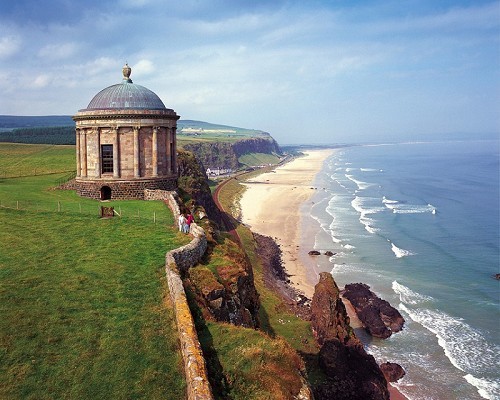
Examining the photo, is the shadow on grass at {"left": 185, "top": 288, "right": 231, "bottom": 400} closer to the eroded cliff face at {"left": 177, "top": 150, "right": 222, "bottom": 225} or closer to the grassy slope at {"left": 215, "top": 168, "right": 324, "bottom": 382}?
the grassy slope at {"left": 215, "top": 168, "right": 324, "bottom": 382}

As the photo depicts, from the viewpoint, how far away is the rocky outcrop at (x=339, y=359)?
27156 millimetres

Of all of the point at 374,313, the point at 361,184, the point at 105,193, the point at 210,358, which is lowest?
the point at 374,313

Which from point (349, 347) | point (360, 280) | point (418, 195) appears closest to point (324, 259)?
point (360, 280)

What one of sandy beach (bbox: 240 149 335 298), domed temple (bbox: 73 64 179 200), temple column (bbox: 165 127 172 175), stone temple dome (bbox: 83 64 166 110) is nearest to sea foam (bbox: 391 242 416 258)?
sandy beach (bbox: 240 149 335 298)

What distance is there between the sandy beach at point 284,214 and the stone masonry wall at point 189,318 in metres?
25.9

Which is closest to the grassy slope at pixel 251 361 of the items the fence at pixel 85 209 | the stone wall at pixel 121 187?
the fence at pixel 85 209

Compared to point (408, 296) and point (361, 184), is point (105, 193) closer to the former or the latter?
point (408, 296)

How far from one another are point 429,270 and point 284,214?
124 feet

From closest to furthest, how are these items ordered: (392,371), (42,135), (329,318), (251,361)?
(251,361) → (392,371) → (329,318) → (42,135)

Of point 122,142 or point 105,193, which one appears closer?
point 122,142

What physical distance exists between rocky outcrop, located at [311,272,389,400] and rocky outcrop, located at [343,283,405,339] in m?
5.04

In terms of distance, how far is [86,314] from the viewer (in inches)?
569

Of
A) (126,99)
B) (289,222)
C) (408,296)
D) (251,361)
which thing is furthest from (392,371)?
(289,222)

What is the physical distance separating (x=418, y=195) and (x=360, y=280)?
213 feet
